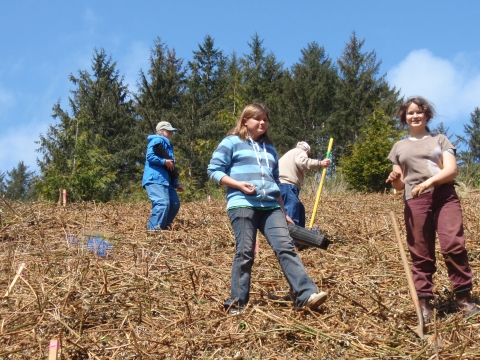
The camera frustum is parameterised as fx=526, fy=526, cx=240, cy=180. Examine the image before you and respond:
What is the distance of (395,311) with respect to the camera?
308 cm

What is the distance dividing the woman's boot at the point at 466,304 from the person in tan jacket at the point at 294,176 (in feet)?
9.12

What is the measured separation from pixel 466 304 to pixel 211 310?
5.01ft

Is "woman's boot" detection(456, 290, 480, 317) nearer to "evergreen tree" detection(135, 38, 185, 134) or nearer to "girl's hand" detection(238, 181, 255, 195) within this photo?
"girl's hand" detection(238, 181, 255, 195)

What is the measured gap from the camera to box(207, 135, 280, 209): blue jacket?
3.39 meters

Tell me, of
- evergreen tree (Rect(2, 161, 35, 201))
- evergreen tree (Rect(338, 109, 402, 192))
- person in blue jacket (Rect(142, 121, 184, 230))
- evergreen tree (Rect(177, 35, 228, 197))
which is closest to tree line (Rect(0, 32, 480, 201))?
evergreen tree (Rect(177, 35, 228, 197))

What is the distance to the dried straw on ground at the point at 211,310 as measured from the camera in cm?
271

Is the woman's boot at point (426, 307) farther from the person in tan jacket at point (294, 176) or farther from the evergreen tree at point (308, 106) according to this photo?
the evergreen tree at point (308, 106)

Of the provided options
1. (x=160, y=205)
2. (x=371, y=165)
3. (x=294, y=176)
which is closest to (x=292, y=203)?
(x=294, y=176)

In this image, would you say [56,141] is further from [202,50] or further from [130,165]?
[202,50]

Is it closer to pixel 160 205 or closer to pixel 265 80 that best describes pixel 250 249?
pixel 160 205

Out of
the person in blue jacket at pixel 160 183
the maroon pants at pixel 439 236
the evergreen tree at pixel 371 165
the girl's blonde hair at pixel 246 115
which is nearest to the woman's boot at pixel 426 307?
the maroon pants at pixel 439 236

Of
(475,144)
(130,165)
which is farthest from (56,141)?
(475,144)

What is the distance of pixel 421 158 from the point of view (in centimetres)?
328

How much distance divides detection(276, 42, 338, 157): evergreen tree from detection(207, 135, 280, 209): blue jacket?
96.9 ft
